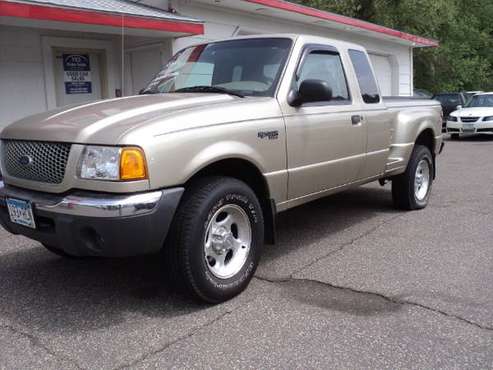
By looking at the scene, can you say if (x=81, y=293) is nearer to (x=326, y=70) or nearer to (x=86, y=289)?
(x=86, y=289)

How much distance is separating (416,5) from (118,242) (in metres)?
24.7

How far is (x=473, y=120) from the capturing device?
54.2 feet

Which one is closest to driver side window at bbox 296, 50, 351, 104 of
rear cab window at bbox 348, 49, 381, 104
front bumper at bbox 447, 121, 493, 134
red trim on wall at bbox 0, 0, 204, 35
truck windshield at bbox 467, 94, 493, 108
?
rear cab window at bbox 348, 49, 381, 104

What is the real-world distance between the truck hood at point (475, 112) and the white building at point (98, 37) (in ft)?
21.0

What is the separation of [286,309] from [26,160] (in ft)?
6.77

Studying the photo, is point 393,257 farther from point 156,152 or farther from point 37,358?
point 37,358

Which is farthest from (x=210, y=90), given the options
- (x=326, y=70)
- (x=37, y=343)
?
(x=37, y=343)

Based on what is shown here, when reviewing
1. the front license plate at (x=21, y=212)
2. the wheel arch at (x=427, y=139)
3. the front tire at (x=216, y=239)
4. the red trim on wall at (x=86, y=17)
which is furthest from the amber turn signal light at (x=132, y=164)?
the red trim on wall at (x=86, y=17)

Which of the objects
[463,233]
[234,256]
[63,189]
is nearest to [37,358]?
[63,189]

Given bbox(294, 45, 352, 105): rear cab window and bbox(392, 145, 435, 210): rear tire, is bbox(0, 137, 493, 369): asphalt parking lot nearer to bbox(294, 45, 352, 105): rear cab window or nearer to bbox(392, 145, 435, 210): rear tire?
bbox(392, 145, 435, 210): rear tire

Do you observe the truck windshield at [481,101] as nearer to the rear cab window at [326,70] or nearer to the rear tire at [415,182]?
the rear tire at [415,182]

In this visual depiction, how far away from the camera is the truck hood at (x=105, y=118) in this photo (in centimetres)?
331

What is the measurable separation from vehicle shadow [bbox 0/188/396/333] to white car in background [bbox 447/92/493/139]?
12.5m

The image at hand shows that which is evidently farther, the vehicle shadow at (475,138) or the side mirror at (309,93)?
the vehicle shadow at (475,138)
